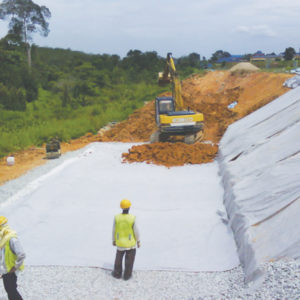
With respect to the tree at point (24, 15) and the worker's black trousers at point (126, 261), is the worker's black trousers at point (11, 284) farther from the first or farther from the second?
the tree at point (24, 15)

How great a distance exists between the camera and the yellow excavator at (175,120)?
45.8 ft

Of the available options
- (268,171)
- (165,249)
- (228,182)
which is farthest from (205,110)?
(165,249)

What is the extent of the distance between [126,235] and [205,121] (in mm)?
14741

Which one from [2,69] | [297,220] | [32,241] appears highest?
[2,69]

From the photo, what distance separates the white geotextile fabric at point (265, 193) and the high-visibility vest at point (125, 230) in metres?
1.72

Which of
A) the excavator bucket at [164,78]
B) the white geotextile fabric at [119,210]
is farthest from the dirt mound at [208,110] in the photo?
the excavator bucket at [164,78]

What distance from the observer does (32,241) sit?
267 inches

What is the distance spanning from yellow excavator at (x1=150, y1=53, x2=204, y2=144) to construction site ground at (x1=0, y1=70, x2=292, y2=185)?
2.13 ft

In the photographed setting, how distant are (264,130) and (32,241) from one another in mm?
7690

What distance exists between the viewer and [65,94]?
30.5 metres

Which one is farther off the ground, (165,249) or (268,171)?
(268,171)

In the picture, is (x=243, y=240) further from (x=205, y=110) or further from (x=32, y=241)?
(x=205, y=110)

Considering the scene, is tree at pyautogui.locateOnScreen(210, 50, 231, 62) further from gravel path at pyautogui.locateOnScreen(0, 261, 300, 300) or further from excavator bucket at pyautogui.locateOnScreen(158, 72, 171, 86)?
gravel path at pyautogui.locateOnScreen(0, 261, 300, 300)

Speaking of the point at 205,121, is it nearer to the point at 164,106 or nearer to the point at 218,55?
the point at 164,106
